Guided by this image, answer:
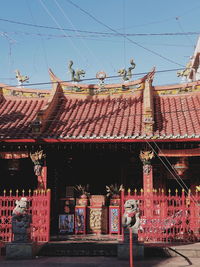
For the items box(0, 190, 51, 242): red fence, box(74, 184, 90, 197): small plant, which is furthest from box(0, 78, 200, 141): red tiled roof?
box(74, 184, 90, 197): small plant

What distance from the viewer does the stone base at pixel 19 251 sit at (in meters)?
9.79

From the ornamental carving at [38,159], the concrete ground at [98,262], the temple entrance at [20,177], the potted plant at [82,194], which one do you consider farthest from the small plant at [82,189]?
the concrete ground at [98,262]

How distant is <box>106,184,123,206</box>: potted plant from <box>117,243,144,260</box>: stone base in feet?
12.4

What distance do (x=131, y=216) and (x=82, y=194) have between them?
4.84 metres

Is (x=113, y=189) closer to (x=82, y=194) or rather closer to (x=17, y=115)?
(x=82, y=194)

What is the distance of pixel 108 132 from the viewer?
12.9 metres

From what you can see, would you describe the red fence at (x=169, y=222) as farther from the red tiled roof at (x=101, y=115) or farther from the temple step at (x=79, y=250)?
the red tiled roof at (x=101, y=115)

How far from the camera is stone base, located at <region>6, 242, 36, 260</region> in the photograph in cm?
979

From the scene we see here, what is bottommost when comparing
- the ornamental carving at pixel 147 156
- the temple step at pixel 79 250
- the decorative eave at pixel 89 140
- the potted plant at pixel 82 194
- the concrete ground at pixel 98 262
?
the concrete ground at pixel 98 262

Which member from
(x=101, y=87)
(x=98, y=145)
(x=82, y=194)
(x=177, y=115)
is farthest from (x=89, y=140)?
(x=101, y=87)

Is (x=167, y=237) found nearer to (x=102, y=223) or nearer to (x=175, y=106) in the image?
(x=102, y=223)

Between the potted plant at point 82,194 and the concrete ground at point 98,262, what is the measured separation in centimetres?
375

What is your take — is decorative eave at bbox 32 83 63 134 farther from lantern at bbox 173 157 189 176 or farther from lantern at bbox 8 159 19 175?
lantern at bbox 173 157 189 176

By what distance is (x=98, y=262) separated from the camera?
A: 9.37 metres
